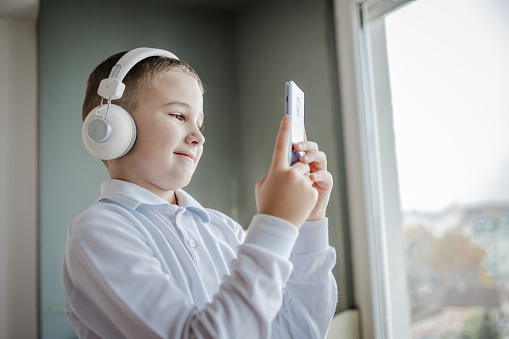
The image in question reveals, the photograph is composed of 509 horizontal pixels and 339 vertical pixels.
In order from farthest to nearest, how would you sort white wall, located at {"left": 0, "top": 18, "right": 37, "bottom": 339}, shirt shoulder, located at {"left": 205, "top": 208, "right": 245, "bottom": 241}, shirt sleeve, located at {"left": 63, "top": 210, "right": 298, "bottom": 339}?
white wall, located at {"left": 0, "top": 18, "right": 37, "bottom": 339}, shirt shoulder, located at {"left": 205, "top": 208, "right": 245, "bottom": 241}, shirt sleeve, located at {"left": 63, "top": 210, "right": 298, "bottom": 339}

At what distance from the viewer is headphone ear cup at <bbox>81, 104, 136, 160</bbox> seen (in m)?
0.55

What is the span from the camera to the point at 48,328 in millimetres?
1042

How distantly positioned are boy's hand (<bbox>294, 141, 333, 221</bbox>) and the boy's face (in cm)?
18

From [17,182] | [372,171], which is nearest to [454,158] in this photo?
[372,171]

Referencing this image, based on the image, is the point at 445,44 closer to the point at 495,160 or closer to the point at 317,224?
the point at 495,160

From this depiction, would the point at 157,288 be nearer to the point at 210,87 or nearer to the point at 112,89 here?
the point at 112,89

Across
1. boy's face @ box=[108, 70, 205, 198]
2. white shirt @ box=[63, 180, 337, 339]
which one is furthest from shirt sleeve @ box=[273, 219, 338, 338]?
boy's face @ box=[108, 70, 205, 198]

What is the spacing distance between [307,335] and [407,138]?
2.28 ft

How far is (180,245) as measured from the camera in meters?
0.54

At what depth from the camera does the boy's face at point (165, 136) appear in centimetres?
58

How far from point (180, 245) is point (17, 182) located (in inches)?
30.4

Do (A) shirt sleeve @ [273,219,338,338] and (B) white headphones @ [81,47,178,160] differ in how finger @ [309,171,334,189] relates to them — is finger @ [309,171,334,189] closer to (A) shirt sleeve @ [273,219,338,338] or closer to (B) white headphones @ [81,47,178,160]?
(A) shirt sleeve @ [273,219,338,338]

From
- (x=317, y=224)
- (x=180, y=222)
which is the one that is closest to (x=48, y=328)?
(x=180, y=222)

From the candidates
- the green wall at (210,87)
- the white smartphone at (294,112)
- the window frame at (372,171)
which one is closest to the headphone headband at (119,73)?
the white smartphone at (294,112)
